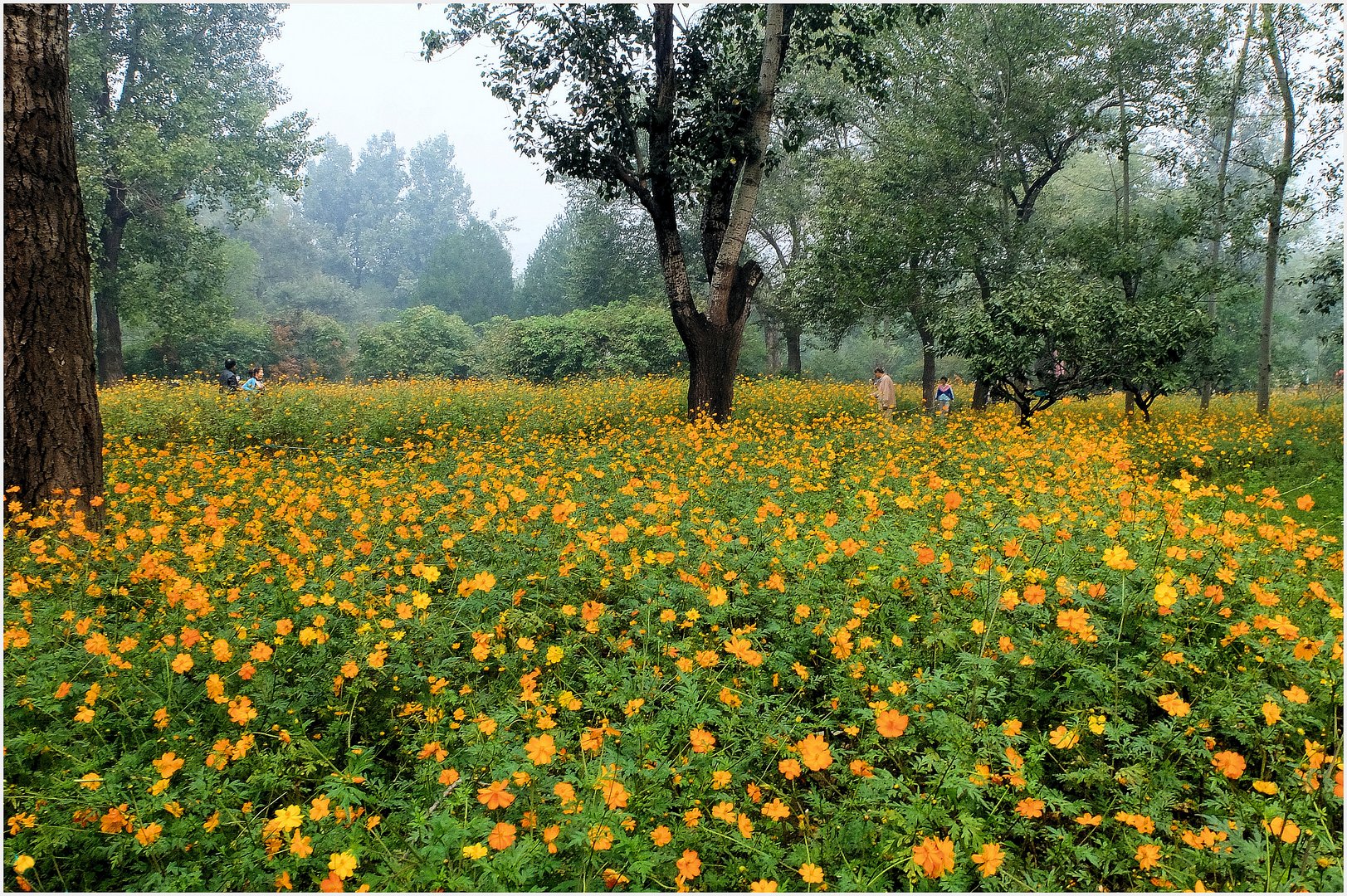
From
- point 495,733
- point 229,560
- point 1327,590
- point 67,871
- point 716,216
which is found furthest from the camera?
point 716,216

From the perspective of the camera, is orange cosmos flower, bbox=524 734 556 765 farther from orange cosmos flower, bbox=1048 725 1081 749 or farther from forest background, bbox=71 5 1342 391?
forest background, bbox=71 5 1342 391

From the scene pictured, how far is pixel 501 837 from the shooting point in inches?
58.1

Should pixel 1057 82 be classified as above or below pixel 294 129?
below

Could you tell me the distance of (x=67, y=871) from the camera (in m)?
1.77

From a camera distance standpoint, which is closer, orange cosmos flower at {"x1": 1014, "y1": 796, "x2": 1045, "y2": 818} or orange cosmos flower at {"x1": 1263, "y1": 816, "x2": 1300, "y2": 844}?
orange cosmos flower at {"x1": 1263, "y1": 816, "x2": 1300, "y2": 844}

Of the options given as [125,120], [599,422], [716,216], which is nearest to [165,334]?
[125,120]

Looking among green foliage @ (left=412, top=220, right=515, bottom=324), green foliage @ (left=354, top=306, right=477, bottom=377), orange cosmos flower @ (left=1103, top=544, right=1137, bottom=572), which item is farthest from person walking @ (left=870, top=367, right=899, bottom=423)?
green foliage @ (left=412, top=220, right=515, bottom=324)

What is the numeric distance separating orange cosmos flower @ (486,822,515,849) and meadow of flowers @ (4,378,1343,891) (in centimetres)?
1

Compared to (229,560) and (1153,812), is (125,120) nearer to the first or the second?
(229,560)

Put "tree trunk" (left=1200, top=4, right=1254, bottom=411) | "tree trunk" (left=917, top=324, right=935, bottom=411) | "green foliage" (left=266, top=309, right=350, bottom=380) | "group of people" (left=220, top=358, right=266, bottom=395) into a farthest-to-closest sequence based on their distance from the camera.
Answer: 1. "green foliage" (left=266, top=309, right=350, bottom=380)
2. "tree trunk" (left=917, top=324, right=935, bottom=411)
3. "tree trunk" (left=1200, top=4, right=1254, bottom=411)
4. "group of people" (left=220, top=358, right=266, bottom=395)

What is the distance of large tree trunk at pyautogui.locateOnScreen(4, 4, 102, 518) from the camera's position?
3.64 meters

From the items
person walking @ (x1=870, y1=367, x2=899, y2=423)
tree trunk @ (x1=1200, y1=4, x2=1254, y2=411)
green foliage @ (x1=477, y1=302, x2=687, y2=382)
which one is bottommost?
person walking @ (x1=870, y1=367, x2=899, y2=423)

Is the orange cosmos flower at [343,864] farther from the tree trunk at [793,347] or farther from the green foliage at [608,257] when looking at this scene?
the green foliage at [608,257]

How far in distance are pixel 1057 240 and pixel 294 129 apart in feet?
70.4
